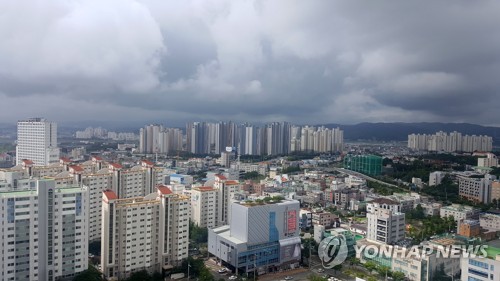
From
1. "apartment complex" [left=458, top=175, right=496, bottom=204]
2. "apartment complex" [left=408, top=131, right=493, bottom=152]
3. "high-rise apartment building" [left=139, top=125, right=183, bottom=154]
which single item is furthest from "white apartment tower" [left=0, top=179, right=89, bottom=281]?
"apartment complex" [left=408, top=131, right=493, bottom=152]

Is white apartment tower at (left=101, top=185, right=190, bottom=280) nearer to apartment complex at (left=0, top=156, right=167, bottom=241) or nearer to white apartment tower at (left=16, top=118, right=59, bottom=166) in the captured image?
apartment complex at (left=0, top=156, right=167, bottom=241)

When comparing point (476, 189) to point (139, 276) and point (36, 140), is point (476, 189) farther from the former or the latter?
point (36, 140)

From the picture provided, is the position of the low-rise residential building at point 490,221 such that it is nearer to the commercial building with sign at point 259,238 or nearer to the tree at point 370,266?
the tree at point 370,266

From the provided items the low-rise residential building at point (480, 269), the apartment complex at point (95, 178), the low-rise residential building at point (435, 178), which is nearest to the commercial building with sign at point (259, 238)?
the apartment complex at point (95, 178)

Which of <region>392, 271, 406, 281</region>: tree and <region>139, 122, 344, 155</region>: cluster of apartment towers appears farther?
<region>139, 122, 344, 155</region>: cluster of apartment towers

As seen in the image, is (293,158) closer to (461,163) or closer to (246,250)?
(461,163)

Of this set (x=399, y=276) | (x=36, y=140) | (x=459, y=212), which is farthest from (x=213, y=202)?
(x=36, y=140)
